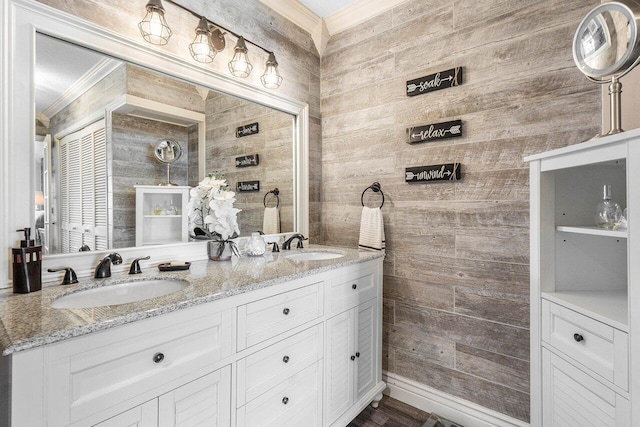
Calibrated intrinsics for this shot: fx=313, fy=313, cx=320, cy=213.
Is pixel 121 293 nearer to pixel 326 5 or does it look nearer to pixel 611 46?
pixel 611 46

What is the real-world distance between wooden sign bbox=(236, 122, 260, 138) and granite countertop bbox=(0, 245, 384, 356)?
2.77 feet

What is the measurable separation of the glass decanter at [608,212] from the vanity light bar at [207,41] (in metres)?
1.87

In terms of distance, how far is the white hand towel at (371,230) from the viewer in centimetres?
212

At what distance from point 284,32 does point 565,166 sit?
1976mm

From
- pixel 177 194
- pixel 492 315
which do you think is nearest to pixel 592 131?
pixel 492 315

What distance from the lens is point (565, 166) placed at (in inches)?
46.4

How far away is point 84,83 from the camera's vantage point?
4.50 ft

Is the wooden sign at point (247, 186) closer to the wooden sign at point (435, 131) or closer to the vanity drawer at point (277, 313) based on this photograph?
the vanity drawer at point (277, 313)

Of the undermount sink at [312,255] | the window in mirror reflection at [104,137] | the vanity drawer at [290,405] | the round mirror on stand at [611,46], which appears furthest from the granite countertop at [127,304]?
the round mirror on stand at [611,46]

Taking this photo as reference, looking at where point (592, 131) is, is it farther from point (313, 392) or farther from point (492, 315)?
point (313, 392)

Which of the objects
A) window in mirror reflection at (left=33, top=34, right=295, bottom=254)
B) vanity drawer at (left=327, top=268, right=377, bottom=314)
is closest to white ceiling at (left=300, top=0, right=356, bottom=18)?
window in mirror reflection at (left=33, top=34, right=295, bottom=254)

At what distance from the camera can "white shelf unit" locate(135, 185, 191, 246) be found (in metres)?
1.55

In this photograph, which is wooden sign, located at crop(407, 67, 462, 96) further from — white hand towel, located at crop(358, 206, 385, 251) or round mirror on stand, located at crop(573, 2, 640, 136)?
white hand towel, located at crop(358, 206, 385, 251)

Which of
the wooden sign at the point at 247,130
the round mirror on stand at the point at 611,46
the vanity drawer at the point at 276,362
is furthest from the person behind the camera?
the wooden sign at the point at 247,130
